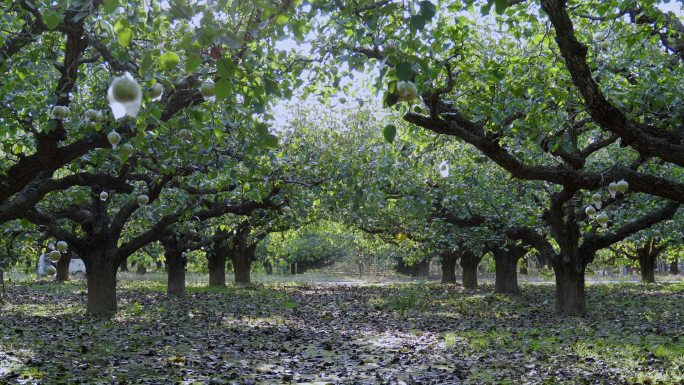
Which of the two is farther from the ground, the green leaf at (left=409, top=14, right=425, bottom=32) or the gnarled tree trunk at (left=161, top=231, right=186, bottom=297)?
the green leaf at (left=409, top=14, right=425, bottom=32)

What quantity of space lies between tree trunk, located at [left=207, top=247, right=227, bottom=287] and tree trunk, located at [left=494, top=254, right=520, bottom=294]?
15.1m

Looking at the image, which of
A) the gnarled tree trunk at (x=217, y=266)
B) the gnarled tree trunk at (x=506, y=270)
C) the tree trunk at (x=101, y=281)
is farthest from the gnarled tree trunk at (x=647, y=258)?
the tree trunk at (x=101, y=281)

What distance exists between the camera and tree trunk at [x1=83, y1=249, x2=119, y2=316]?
1748cm

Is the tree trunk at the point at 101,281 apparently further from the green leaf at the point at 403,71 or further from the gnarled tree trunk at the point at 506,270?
the gnarled tree trunk at the point at 506,270

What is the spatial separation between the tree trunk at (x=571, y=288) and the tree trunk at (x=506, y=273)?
387 inches

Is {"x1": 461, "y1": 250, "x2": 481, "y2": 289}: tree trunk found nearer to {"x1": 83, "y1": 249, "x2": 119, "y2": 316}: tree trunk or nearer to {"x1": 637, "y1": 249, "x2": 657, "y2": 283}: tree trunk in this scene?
{"x1": 637, "y1": 249, "x2": 657, "y2": 283}: tree trunk

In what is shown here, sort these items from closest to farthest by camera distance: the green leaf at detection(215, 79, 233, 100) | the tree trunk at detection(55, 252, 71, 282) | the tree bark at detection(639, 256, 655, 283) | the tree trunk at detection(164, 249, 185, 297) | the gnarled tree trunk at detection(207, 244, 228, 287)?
the green leaf at detection(215, 79, 233, 100) < the tree trunk at detection(164, 249, 185, 297) < the gnarled tree trunk at detection(207, 244, 228, 287) < the tree trunk at detection(55, 252, 71, 282) < the tree bark at detection(639, 256, 655, 283)

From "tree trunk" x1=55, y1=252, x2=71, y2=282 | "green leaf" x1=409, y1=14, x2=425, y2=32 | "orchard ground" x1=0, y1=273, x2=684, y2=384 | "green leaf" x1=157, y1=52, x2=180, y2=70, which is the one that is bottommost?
"orchard ground" x1=0, y1=273, x2=684, y2=384

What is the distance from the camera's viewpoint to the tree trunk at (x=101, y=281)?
1748 cm

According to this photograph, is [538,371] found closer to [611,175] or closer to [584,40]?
[611,175]

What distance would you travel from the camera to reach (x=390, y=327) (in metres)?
16.1

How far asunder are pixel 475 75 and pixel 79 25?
6.38 metres

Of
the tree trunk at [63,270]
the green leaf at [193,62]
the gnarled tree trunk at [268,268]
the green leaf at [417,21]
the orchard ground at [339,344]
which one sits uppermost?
the green leaf at [417,21]

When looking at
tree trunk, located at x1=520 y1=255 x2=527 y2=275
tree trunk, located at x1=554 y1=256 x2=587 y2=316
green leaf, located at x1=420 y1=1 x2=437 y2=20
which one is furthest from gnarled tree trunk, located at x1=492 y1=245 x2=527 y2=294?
tree trunk, located at x1=520 y1=255 x2=527 y2=275
